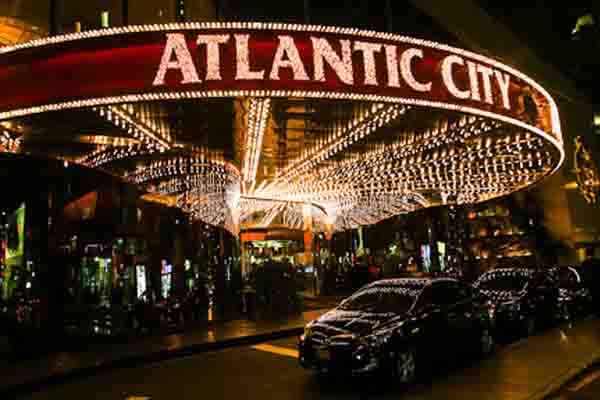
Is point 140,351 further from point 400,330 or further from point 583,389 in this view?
point 583,389

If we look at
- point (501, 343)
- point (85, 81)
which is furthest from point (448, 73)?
point (85, 81)

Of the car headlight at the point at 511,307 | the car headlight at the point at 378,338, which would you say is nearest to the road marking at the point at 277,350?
the car headlight at the point at 378,338

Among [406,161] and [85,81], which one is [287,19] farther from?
[85,81]

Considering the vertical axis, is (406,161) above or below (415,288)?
above

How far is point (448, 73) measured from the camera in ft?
35.7

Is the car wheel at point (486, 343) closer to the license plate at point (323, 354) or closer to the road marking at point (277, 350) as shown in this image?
the license plate at point (323, 354)

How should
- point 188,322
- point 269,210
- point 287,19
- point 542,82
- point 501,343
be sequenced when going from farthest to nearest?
1. point 542,82
2. point 269,210
3. point 287,19
4. point 188,322
5. point 501,343

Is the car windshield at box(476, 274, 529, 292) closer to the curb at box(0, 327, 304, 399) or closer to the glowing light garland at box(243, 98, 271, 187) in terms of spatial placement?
the curb at box(0, 327, 304, 399)

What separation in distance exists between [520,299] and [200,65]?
9.45 meters

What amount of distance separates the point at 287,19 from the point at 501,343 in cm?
1339

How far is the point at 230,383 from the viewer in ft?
29.0

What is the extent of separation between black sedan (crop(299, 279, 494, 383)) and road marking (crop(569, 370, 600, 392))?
1.98 metres

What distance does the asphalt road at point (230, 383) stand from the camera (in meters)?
7.80

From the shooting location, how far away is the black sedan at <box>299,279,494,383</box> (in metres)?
7.76
